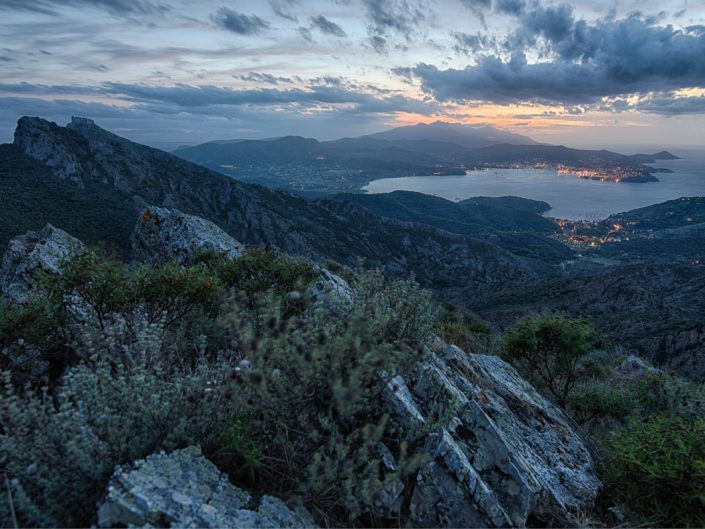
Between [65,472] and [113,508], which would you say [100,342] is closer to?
[65,472]

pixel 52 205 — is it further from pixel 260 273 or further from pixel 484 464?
pixel 484 464

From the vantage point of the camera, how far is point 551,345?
30.7 feet

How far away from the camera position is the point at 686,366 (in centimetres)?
2517

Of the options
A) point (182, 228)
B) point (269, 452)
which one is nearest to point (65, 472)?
point (269, 452)

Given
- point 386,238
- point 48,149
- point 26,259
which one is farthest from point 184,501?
point 386,238

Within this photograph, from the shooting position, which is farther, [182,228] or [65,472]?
[182,228]

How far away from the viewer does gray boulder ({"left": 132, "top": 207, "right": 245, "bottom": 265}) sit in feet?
49.3

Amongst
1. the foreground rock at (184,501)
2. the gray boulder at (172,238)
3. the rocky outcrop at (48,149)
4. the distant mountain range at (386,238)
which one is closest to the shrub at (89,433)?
the foreground rock at (184,501)

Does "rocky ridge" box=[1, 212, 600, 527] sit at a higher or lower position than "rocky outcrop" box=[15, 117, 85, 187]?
lower

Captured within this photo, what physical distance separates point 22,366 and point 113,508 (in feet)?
13.5

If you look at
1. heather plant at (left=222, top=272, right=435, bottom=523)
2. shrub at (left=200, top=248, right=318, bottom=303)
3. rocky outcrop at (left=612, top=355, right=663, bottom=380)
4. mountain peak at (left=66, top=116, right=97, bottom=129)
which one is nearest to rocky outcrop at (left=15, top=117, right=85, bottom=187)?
mountain peak at (left=66, top=116, right=97, bottom=129)

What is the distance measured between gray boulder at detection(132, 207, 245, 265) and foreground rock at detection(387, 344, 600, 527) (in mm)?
11540

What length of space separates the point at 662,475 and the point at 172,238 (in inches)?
655

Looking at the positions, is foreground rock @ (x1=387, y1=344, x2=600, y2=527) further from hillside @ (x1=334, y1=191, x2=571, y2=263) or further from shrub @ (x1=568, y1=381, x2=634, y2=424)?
hillside @ (x1=334, y1=191, x2=571, y2=263)
